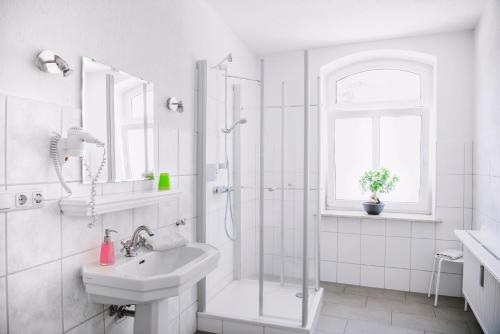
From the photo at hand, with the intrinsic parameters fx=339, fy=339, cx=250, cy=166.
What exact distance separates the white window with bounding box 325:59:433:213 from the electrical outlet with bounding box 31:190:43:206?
3.04 m

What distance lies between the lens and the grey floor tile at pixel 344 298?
A: 123 inches

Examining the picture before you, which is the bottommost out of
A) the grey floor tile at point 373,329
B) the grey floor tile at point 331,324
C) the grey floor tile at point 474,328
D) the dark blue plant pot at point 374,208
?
the grey floor tile at point 373,329

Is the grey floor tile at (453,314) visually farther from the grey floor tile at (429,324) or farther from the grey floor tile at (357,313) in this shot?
the grey floor tile at (357,313)

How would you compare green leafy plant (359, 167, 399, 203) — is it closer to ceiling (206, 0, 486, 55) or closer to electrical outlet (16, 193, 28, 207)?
ceiling (206, 0, 486, 55)

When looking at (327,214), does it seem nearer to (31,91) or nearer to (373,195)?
(373,195)

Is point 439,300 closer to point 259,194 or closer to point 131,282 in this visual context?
Result: point 259,194

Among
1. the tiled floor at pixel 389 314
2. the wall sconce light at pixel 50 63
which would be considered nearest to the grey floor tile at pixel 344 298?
the tiled floor at pixel 389 314

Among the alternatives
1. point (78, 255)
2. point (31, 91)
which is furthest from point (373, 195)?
point (31, 91)

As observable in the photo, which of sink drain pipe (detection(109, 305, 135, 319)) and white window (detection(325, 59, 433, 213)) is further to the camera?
white window (detection(325, 59, 433, 213))

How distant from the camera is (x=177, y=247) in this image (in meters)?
1.97

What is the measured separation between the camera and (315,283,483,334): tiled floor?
103 inches

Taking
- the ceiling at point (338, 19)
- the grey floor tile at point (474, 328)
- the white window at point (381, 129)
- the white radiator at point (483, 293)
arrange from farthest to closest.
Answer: the white window at point (381, 129), the ceiling at point (338, 19), the grey floor tile at point (474, 328), the white radiator at point (483, 293)

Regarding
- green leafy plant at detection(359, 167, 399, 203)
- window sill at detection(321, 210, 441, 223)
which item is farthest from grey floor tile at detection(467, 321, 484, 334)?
green leafy plant at detection(359, 167, 399, 203)

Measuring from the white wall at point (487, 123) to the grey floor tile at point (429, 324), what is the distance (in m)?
0.78
